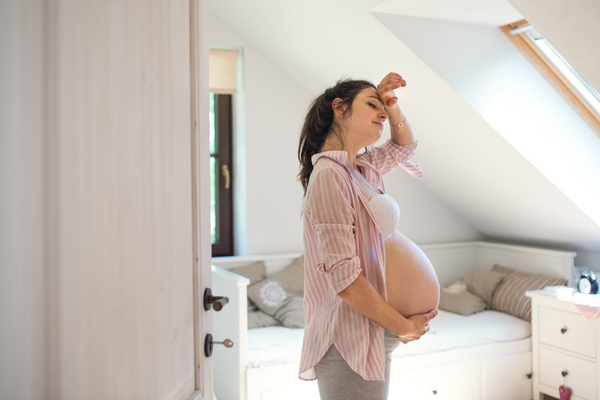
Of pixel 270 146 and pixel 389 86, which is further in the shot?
pixel 270 146

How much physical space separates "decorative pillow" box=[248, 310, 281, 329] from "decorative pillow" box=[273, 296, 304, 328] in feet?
0.11

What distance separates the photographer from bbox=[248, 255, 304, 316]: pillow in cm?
298

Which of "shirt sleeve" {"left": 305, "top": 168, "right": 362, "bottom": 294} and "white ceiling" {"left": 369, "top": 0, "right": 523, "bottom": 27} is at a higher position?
"white ceiling" {"left": 369, "top": 0, "right": 523, "bottom": 27}

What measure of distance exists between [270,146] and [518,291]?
1.94 m

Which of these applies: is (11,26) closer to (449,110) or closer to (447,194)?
(449,110)

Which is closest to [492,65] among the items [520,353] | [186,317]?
[520,353]

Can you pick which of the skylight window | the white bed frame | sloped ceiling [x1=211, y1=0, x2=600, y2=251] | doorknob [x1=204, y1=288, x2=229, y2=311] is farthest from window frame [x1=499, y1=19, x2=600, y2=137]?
doorknob [x1=204, y1=288, x2=229, y2=311]

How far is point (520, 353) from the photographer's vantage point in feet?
9.02

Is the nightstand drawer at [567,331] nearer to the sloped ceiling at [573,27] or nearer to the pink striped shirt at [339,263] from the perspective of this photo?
the sloped ceiling at [573,27]

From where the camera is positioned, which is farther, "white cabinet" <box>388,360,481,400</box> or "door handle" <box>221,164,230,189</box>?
"door handle" <box>221,164,230,189</box>

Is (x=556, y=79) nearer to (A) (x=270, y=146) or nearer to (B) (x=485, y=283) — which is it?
(B) (x=485, y=283)

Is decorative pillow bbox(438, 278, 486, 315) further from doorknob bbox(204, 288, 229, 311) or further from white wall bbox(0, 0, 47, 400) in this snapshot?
white wall bbox(0, 0, 47, 400)

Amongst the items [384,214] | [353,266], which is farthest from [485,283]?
[353,266]

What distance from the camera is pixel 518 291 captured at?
10.0 feet
